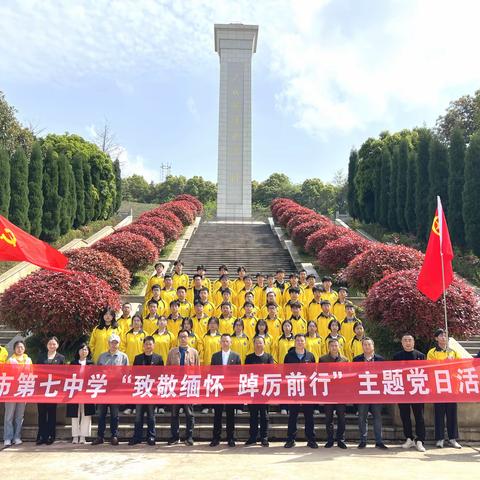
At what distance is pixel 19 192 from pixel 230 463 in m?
15.3

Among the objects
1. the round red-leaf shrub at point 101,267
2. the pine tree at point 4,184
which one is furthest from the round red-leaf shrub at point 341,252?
the pine tree at point 4,184

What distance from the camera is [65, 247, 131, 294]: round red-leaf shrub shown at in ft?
32.6

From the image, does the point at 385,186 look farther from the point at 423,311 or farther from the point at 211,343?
the point at 211,343

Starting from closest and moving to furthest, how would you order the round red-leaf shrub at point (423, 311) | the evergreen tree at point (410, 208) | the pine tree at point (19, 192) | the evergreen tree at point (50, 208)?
the round red-leaf shrub at point (423, 311)
the pine tree at point (19, 192)
the evergreen tree at point (50, 208)
the evergreen tree at point (410, 208)

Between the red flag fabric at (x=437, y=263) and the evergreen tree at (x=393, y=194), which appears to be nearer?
the red flag fabric at (x=437, y=263)

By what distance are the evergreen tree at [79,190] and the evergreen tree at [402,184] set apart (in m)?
15.1

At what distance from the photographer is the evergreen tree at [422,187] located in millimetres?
21016

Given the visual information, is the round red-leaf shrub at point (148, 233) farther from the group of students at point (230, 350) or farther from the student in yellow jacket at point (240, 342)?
the student in yellow jacket at point (240, 342)

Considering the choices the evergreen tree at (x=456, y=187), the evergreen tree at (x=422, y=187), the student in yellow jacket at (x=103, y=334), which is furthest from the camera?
the evergreen tree at (x=422, y=187)

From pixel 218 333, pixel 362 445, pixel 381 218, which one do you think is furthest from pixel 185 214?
pixel 362 445

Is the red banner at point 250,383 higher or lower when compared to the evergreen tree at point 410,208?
lower

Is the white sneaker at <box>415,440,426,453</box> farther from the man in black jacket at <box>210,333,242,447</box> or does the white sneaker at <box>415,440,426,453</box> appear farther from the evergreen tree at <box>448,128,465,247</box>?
the evergreen tree at <box>448,128,465,247</box>

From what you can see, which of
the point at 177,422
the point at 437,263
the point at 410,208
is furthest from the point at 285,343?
the point at 410,208

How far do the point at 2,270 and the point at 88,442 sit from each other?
981cm
